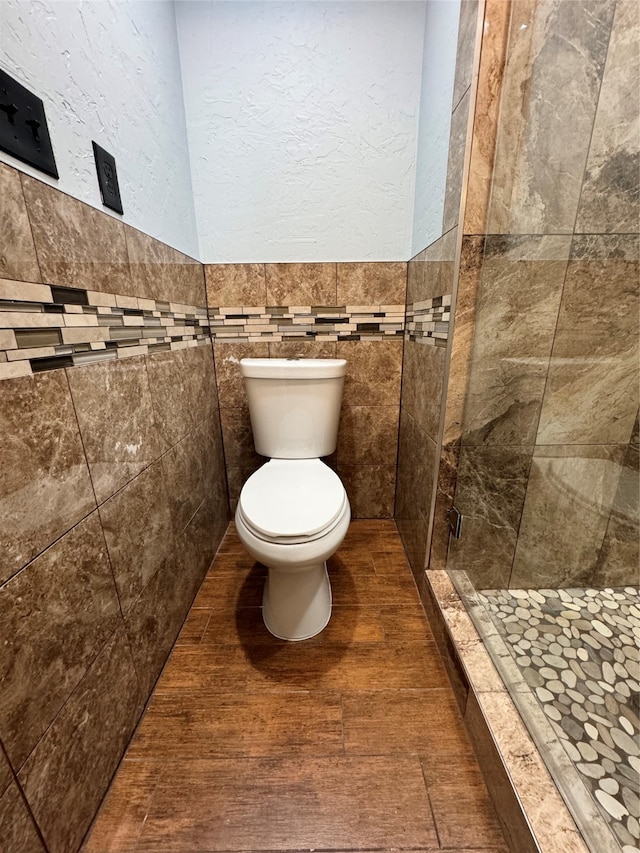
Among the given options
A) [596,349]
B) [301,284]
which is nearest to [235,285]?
[301,284]

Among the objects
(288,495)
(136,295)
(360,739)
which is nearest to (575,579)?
(360,739)

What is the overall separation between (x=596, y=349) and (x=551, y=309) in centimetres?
19

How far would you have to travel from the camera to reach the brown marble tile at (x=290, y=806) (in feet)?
2.26

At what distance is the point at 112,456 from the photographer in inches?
31.5

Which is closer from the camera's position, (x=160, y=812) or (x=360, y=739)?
(x=160, y=812)

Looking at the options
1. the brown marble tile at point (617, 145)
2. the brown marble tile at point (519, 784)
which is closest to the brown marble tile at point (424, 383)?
the brown marble tile at point (617, 145)

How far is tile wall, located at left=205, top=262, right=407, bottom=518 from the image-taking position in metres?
1.43

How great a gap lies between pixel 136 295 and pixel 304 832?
1.30 m

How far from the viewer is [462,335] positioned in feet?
3.32

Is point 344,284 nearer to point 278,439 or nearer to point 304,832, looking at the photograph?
point 278,439

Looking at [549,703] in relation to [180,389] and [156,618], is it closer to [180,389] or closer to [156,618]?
[156,618]

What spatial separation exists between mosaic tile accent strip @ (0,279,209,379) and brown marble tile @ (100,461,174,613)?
333mm

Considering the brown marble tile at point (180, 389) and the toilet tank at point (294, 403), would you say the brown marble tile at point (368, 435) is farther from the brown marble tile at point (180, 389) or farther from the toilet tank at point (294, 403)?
the brown marble tile at point (180, 389)

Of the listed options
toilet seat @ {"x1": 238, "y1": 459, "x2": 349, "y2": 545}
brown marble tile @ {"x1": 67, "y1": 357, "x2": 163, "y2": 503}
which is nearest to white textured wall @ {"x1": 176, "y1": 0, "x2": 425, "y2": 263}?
brown marble tile @ {"x1": 67, "y1": 357, "x2": 163, "y2": 503}
